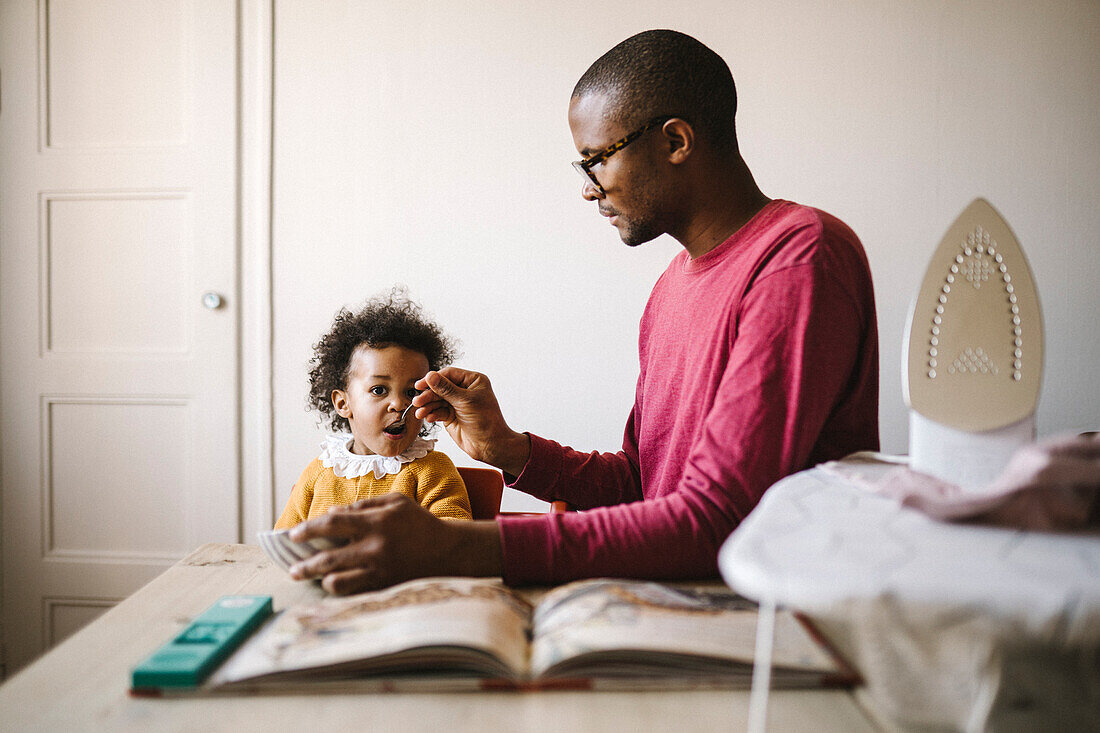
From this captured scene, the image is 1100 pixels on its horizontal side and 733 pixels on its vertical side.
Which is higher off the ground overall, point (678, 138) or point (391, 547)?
point (678, 138)

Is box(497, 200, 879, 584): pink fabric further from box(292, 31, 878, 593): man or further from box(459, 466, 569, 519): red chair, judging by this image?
box(459, 466, 569, 519): red chair

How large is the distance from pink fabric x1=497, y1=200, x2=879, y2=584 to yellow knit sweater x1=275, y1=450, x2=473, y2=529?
512 millimetres

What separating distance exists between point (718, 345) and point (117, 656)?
0.78 metres

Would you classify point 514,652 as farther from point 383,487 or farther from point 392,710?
point 383,487

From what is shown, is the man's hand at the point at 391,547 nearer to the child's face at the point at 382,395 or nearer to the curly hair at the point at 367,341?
the child's face at the point at 382,395

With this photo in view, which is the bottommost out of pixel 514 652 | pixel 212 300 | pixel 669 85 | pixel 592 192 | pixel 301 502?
pixel 301 502

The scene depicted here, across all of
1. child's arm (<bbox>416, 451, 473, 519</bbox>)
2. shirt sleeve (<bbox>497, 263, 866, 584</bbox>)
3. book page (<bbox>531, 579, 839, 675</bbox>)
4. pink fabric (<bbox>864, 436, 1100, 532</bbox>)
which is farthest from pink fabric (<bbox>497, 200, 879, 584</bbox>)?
child's arm (<bbox>416, 451, 473, 519</bbox>)

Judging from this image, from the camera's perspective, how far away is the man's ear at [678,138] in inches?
45.1

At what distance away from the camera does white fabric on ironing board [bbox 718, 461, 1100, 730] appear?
0.40 m

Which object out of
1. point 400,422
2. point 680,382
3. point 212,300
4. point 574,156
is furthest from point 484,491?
point 212,300

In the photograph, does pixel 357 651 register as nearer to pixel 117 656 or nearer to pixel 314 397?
pixel 117 656

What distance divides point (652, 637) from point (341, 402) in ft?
4.07

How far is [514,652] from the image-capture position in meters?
0.59

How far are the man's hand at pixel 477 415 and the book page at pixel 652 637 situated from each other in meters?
0.64
